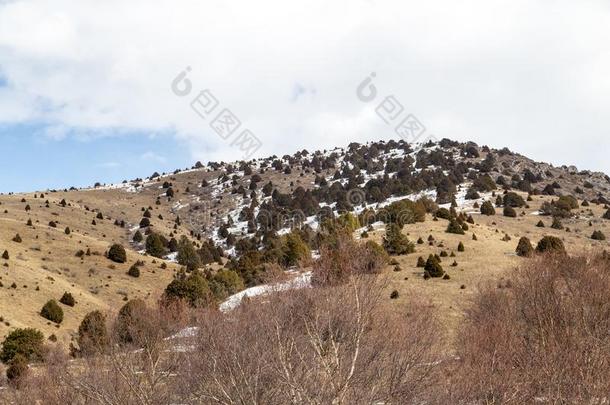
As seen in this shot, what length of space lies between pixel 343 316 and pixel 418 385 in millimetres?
3327

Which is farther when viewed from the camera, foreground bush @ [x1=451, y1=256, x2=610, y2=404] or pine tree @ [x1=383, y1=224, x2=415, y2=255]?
pine tree @ [x1=383, y1=224, x2=415, y2=255]

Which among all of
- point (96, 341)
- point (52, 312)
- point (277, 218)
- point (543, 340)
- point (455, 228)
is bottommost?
point (543, 340)

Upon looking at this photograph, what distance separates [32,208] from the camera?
87625mm

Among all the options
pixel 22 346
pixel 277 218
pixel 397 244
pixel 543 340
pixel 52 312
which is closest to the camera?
pixel 543 340

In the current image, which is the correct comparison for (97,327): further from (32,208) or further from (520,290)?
(32,208)

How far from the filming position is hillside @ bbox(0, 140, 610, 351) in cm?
4541

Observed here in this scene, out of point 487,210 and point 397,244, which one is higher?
point 397,244

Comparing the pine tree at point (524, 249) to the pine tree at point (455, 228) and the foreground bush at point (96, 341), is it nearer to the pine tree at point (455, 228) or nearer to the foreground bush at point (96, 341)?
the pine tree at point (455, 228)

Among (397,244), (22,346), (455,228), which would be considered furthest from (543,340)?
(455,228)

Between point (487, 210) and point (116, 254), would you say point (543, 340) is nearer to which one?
point (116, 254)

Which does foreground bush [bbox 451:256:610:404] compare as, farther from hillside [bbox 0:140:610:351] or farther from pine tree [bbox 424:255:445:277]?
pine tree [bbox 424:255:445:277]

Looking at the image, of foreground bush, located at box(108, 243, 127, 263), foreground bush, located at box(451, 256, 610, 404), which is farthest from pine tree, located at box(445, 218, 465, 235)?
foreground bush, located at box(108, 243, 127, 263)

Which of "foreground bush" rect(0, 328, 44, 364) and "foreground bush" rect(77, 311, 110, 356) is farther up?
"foreground bush" rect(0, 328, 44, 364)

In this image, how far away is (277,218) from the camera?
9856 centimetres
